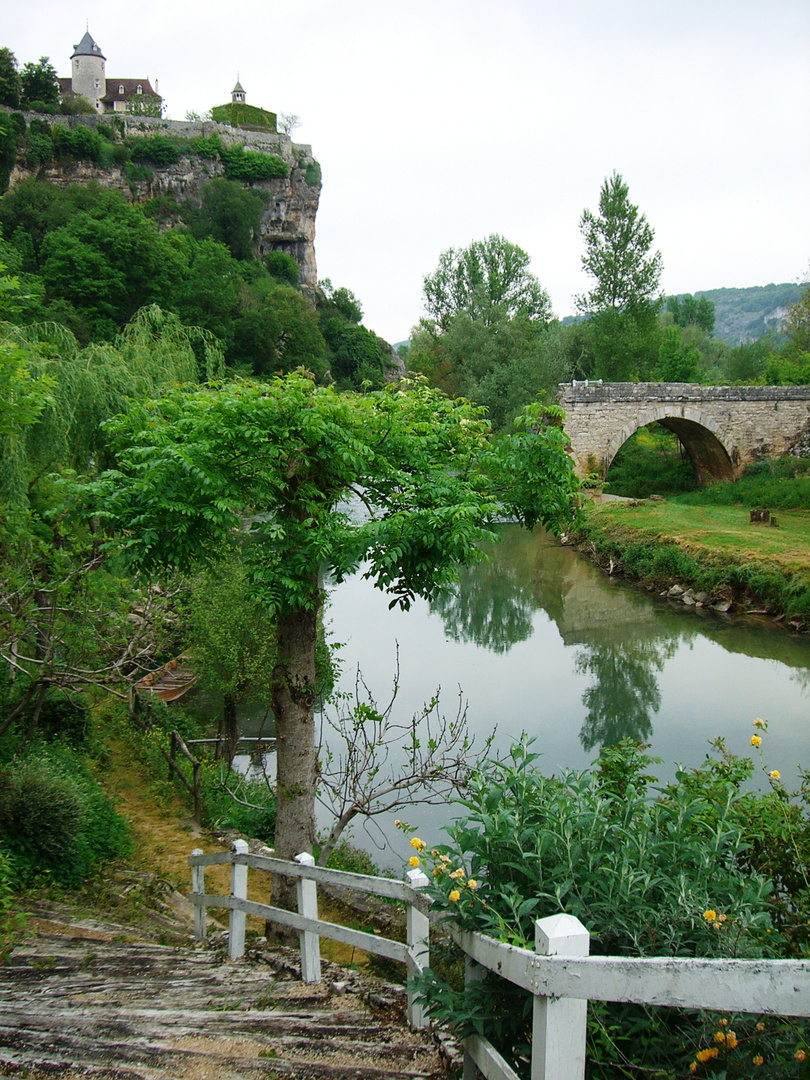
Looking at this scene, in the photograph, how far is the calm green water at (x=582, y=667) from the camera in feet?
33.0

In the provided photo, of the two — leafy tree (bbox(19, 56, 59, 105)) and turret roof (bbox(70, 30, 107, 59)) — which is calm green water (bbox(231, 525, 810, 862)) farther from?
turret roof (bbox(70, 30, 107, 59))

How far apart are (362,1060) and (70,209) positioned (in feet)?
144

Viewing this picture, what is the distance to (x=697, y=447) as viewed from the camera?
28594mm

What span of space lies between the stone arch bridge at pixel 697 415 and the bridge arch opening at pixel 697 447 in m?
0.05

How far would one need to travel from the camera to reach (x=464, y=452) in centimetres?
529

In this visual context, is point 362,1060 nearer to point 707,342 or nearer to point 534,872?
→ point 534,872

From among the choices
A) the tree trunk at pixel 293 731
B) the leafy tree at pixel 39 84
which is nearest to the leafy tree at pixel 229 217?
the leafy tree at pixel 39 84

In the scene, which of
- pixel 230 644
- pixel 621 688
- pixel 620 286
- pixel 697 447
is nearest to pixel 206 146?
pixel 620 286

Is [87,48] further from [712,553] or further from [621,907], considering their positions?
[621,907]

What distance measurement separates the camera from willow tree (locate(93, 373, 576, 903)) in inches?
170

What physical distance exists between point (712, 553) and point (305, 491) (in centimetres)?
1486

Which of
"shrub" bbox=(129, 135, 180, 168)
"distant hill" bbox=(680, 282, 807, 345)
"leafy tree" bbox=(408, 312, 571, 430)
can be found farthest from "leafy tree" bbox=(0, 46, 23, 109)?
"distant hill" bbox=(680, 282, 807, 345)

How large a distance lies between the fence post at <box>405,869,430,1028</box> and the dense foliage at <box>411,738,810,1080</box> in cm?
42

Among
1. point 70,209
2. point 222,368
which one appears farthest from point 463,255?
point 222,368
